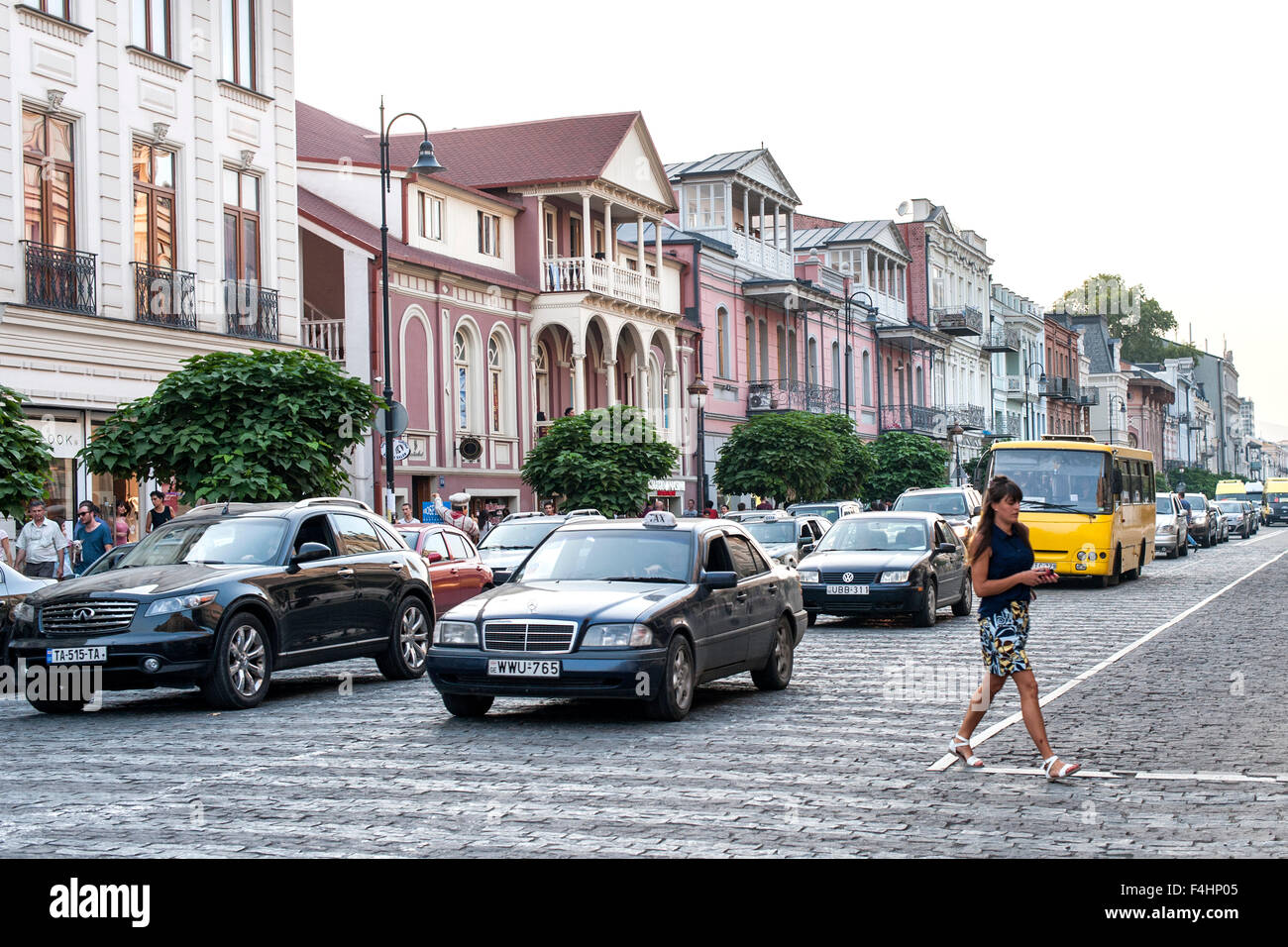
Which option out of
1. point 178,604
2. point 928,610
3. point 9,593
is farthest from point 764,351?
point 178,604

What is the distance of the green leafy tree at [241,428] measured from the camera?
2202cm

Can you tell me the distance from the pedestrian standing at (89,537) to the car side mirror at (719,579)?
10530 mm

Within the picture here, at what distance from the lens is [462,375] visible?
40.0 meters

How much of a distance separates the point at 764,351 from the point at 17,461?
136 ft

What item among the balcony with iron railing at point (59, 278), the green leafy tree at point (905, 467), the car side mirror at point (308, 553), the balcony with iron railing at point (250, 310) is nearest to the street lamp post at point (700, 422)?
the green leafy tree at point (905, 467)

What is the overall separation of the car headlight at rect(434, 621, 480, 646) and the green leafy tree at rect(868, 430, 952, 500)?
1875 inches

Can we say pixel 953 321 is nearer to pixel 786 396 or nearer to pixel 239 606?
pixel 786 396

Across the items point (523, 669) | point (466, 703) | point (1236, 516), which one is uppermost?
point (1236, 516)

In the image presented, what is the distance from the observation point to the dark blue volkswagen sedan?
39.7ft

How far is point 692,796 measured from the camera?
9195 mm

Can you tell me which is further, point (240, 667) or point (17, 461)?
point (17, 461)

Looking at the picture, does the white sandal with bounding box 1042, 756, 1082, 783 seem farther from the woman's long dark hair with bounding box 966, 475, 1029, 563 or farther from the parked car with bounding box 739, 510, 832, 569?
the parked car with bounding box 739, 510, 832, 569

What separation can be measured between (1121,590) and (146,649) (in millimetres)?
21469

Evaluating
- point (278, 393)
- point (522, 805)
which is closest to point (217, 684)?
point (522, 805)
